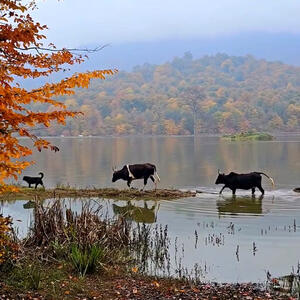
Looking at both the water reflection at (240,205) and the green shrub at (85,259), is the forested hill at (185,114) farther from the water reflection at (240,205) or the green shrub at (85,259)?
the green shrub at (85,259)

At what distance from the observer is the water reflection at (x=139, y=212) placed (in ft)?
59.2

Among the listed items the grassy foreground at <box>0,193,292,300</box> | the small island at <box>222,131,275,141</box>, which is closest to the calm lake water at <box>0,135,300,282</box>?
the grassy foreground at <box>0,193,292,300</box>

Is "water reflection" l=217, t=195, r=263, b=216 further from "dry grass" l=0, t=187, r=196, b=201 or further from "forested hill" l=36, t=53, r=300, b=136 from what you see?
"forested hill" l=36, t=53, r=300, b=136

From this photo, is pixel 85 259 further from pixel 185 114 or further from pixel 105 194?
pixel 185 114

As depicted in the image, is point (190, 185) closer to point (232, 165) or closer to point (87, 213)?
point (232, 165)

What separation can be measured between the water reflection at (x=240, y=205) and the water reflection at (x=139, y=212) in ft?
7.93

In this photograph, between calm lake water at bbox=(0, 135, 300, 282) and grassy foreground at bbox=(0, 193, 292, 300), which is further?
calm lake water at bbox=(0, 135, 300, 282)

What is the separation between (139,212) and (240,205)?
451 cm

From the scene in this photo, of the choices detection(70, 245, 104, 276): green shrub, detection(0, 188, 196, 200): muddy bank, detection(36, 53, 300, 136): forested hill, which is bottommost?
detection(0, 188, 196, 200): muddy bank

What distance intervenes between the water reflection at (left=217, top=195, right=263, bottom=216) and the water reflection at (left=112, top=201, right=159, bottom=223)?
7.93 feet

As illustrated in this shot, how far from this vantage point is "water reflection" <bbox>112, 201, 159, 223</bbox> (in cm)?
1805

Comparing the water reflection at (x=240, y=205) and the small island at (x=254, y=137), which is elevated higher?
the small island at (x=254, y=137)

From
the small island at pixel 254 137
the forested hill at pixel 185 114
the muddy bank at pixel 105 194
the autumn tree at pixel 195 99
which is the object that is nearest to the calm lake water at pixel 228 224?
the muddy bank at pixel 105 194

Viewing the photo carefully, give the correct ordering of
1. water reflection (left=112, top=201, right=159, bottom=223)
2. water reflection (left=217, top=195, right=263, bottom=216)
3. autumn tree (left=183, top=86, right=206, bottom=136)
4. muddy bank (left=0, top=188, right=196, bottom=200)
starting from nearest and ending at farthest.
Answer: water reflection (left=112, top=201, right=159, bottom=223), water reflection (left=217, top=195, right=263, bottom=216), muddy bank (left=0, top=188, right=196, bottom=200), autumn tree (left=183, top=86, right=206, bottom=136)
